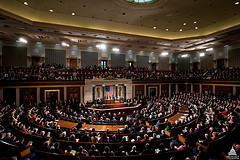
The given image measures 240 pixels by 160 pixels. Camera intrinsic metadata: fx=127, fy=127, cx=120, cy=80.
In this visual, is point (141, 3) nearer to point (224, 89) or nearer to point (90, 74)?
point (90, 74)

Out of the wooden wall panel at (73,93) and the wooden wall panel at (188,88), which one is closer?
the wooden wall panel at (73,93)

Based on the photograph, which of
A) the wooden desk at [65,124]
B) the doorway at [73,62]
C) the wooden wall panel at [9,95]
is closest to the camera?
the wooden desk at [65,124]

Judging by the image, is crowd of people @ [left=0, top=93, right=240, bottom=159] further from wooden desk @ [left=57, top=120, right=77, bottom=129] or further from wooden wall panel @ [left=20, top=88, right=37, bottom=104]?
wooden wall panel @ [left=20, top=88, right=37, bottom=104]

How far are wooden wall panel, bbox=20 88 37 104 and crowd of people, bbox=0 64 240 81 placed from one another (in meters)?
1.51

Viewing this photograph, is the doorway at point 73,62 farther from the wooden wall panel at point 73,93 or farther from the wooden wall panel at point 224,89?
the wooden wall panel at point 224,89

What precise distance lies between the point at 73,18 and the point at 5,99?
42.1 ft

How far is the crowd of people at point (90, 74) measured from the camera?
648 inches

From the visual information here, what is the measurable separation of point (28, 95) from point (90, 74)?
28.2 feet

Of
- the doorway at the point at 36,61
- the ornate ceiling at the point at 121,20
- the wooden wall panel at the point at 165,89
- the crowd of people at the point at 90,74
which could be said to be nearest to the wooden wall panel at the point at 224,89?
the crowd of people at the point at 90,74

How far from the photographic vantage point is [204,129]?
7.08 metres

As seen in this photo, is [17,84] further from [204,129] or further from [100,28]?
[204,129]

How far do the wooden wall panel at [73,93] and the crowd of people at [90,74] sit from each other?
160 cm

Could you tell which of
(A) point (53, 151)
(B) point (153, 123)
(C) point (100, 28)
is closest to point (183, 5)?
(C) point (100, 28)

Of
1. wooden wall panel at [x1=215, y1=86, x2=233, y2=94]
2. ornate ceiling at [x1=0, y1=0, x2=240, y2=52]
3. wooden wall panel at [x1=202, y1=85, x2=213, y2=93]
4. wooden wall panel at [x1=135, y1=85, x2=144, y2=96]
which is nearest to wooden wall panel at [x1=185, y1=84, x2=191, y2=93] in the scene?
wooden wall panel at [x1=202, y1=85, x2=213, y2=93]
